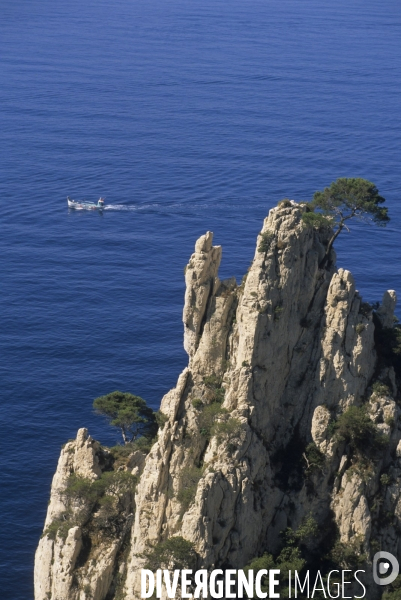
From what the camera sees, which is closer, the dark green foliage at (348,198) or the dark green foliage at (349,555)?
the dark green foliage at (349,555)

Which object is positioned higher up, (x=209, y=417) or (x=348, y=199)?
(x=348, y=199)

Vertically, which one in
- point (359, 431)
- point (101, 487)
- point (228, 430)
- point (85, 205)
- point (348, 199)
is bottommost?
point (101, 487)

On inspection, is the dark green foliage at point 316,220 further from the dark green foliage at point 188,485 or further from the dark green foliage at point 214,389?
the dark green foliage at point 188,485

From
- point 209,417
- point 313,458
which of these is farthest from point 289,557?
point 209,417

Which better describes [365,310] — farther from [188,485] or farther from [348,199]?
[188,485]

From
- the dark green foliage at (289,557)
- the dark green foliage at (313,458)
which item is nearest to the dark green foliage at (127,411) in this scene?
the dark green foliage at (313,458)

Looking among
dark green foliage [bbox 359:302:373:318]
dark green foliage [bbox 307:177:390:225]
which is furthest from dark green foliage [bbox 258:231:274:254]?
dark green foliage [bbox 359:302:373:318]

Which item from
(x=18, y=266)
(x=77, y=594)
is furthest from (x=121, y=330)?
(x=77, y=594)
